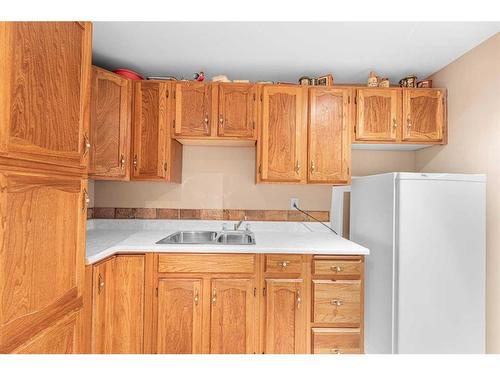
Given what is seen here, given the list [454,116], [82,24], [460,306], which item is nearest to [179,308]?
[82,24]

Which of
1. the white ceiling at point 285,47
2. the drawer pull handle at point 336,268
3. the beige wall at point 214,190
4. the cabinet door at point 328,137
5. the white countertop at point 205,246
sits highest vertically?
the white ceiling at point 285,47

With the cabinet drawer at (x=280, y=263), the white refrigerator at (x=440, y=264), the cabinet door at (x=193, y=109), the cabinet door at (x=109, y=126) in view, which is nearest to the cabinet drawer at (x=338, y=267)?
the cabinet drawer at (x=280, y=263)

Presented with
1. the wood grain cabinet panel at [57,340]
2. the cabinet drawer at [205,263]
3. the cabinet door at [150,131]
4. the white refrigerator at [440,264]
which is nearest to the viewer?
the wood grain cabinet panel at [57,340]

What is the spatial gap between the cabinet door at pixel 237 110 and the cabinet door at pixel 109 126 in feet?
2.36

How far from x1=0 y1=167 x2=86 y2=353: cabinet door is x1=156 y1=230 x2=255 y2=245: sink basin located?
942mm

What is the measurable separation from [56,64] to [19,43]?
7.8 inches

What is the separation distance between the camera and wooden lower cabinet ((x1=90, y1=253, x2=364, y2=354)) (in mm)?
1738

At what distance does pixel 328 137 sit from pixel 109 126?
1668 millimetres

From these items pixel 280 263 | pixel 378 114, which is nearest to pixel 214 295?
pixel 280 263

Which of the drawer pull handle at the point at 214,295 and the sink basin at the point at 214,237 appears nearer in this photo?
the drawer pull handle at the point at 214,295

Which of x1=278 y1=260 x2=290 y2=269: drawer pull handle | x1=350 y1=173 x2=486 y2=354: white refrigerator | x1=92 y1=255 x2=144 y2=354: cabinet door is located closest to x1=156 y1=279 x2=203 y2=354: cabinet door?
x1=92 y1=255 x2=144 y2=354: cabinet door

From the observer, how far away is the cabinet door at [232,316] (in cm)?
175

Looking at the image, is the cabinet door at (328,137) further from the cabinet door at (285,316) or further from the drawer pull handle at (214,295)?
the drawer pull handle at (214,295)

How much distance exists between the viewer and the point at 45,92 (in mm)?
975
